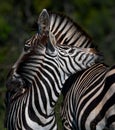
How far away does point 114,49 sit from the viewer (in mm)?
37375

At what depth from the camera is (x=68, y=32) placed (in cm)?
983

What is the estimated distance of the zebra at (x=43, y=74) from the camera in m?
8.77

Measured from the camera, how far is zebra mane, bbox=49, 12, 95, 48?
9.70m

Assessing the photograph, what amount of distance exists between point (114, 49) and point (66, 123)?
1120 inches

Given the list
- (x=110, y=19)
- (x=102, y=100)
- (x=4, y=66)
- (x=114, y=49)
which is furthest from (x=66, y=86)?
(x=110, y=19)

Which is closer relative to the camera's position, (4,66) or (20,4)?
(4,66)

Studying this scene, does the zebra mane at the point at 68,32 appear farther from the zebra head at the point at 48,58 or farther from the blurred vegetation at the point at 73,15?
the blurred vegetation at the point at 73,15

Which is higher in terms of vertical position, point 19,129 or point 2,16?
point 2,16

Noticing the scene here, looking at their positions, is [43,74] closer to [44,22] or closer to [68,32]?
[44,22]

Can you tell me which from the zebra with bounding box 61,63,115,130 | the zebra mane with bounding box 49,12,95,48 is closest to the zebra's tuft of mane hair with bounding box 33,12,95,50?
the zebra mane with bounding box 49,12,95,48

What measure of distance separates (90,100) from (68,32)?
1.67 meters

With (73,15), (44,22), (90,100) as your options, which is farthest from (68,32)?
(73,15)

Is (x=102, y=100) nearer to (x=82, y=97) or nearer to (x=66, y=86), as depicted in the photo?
(x=82, y=97)

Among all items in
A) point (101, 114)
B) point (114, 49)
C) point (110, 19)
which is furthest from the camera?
point (110, 19)
